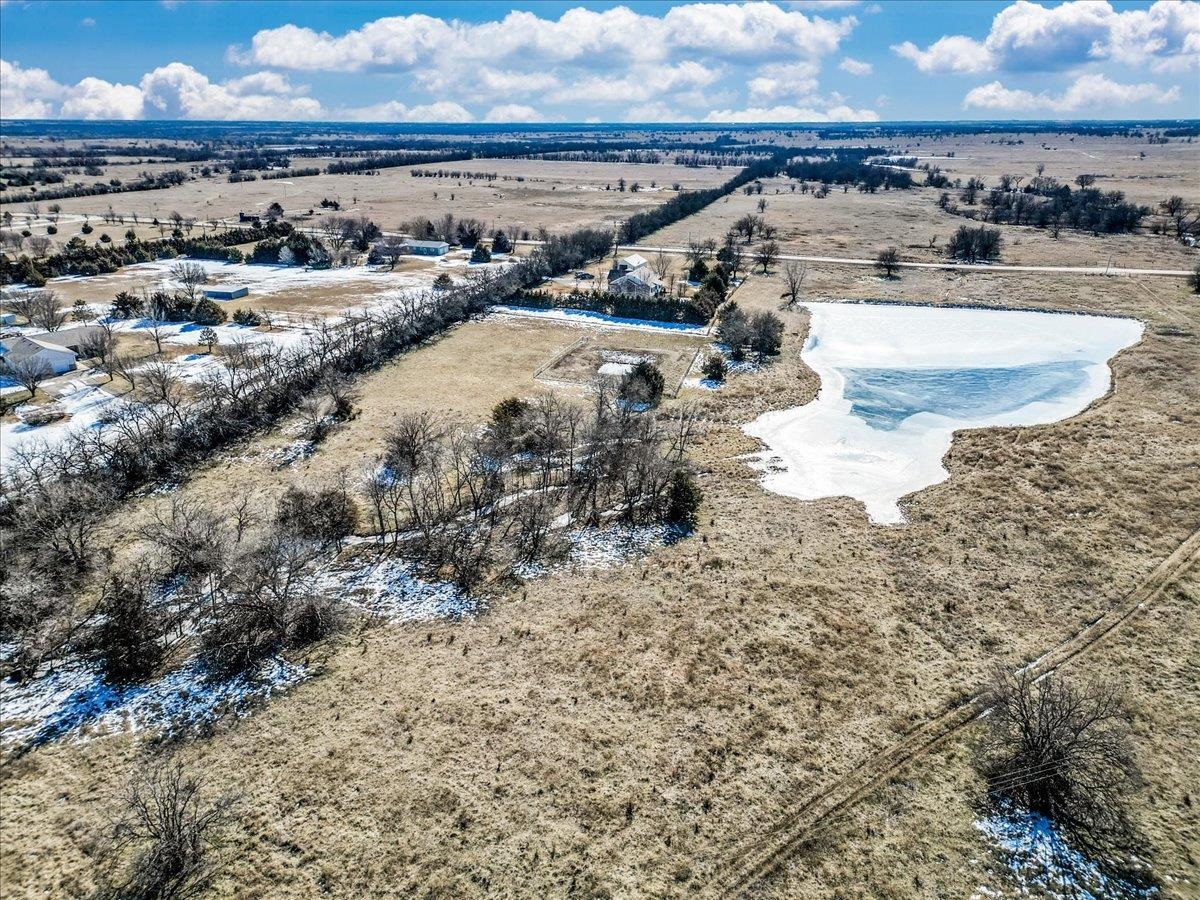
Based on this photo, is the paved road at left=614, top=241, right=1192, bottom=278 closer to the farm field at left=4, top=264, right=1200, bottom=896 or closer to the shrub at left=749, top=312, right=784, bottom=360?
the shrub at left=749, top=312, right=784, bottom=360

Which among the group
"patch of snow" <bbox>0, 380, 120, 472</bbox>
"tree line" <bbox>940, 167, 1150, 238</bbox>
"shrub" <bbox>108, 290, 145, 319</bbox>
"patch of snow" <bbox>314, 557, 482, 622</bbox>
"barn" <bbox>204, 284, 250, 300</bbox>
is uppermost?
"tree line" <bbox>940, 167, 1150, 238</bbox>

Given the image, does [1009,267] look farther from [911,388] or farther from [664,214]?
[664,214]

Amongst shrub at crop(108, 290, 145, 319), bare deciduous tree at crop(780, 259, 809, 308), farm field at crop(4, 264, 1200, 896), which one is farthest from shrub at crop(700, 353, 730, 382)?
shrub at crop(108, 290, 145, 319)

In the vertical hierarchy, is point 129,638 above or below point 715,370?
below

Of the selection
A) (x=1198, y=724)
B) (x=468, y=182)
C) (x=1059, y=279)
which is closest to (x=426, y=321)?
(x=1198, y=724)

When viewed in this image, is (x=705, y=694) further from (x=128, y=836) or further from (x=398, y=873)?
(x=128, y=836)

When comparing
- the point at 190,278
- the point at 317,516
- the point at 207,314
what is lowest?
the point at 317,516

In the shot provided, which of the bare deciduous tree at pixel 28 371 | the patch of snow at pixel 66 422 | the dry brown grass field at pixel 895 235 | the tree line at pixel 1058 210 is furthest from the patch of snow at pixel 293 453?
the tree line at pixel 1058 210

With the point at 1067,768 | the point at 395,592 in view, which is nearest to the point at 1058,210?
the point at 1067,768
